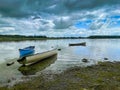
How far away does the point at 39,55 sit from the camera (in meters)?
25.5

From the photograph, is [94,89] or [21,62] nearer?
[94,89]

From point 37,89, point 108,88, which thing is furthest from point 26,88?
point 108,88

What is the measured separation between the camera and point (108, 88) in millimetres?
10805

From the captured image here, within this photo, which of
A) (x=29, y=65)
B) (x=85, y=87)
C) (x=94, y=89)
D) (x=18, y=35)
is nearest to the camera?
(x=94, y=89)

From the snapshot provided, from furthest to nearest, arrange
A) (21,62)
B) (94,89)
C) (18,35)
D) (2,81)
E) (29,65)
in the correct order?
(18,35) < (29,65) < (21,62) < (2,81) < (94,89)

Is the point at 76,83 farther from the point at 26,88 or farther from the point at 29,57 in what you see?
the point at 29,57

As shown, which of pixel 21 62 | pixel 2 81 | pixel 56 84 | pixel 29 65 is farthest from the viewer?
pixel 29 65

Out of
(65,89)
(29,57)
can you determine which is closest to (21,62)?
(29,57)

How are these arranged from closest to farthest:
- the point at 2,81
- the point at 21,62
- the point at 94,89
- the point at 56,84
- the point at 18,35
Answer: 1. the point at 94,89
2. the point at 56,84
3. the point at 2,81
4. the point at 21,62
5. the point at 18,35

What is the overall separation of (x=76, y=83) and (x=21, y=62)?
1091cm

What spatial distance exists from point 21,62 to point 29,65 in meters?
1.97

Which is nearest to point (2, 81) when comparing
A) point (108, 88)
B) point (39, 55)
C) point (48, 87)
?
point (48, 87)

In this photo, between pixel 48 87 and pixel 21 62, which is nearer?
pixel 48 87

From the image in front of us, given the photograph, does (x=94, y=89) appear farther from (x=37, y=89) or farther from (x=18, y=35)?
(x=18, y=35)
